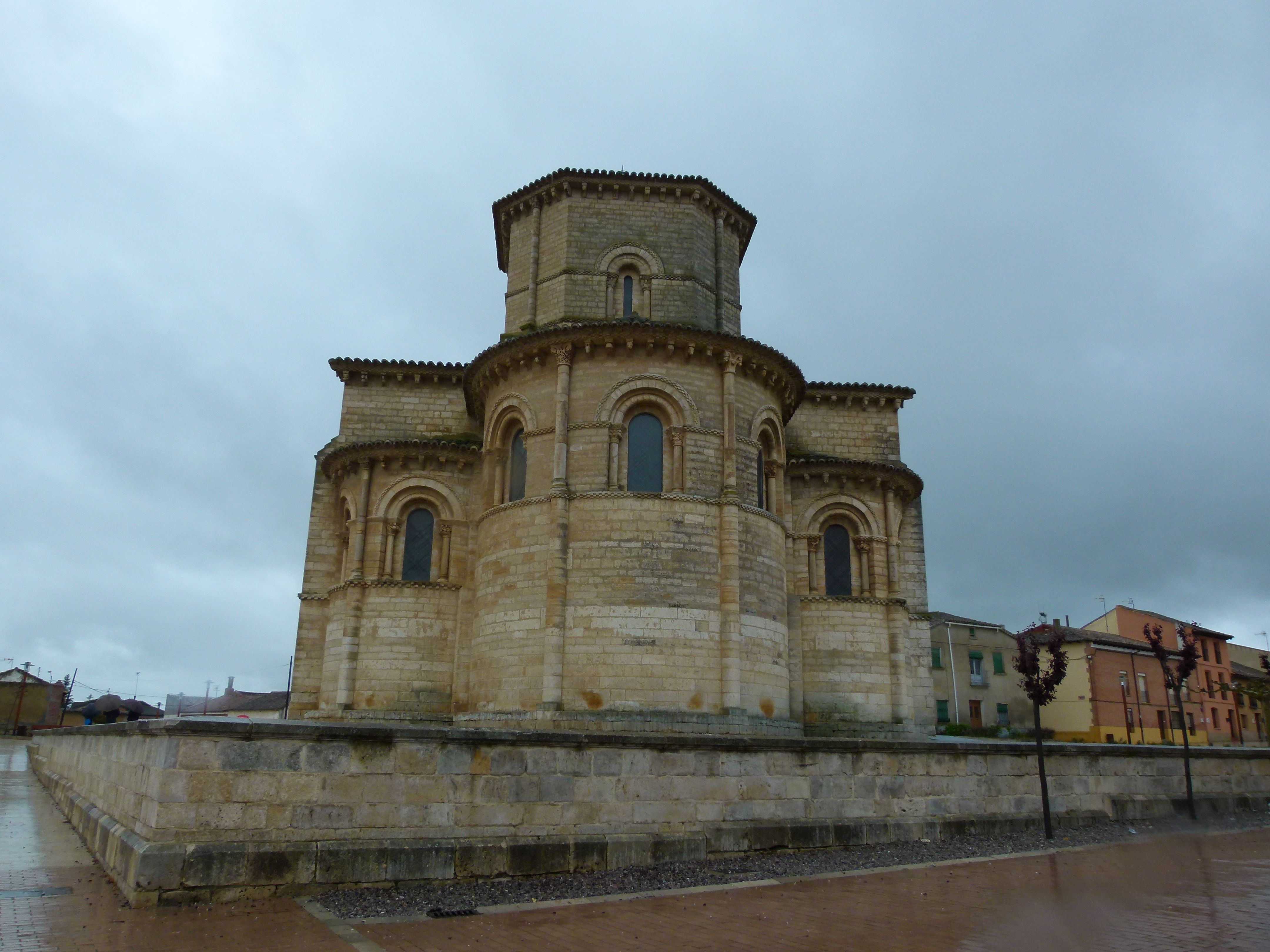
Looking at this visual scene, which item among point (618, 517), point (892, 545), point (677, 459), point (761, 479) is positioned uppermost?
point (761, 479)

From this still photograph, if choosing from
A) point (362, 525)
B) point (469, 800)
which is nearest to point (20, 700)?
point (362, 525)

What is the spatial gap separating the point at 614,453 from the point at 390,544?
7.48 m

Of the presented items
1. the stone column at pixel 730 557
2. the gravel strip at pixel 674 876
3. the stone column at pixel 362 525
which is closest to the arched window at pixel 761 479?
the stone column at pixel 730 557

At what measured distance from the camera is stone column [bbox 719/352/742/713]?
18.0 meters

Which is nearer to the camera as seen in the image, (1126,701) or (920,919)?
(920,919)

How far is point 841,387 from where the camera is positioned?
89.5ft

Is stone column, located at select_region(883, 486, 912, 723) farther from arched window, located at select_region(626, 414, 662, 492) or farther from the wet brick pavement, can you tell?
the wet brick pavement

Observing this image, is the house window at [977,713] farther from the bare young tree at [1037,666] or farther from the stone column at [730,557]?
the stone column at [730,557]

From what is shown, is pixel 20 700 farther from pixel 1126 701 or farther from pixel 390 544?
pixel 1126 701

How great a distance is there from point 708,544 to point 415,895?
1117cm

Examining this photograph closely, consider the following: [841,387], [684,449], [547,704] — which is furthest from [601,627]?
[841,387]

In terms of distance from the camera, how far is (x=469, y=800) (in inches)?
376

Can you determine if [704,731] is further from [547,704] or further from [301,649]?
[301,649]

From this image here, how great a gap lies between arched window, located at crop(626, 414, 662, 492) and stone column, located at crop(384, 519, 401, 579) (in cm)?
742
